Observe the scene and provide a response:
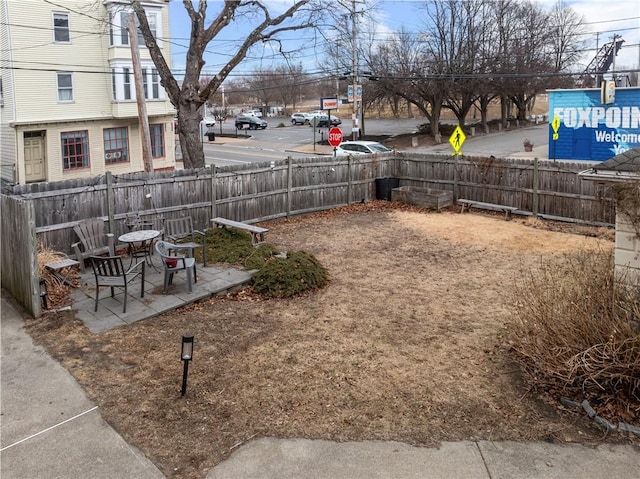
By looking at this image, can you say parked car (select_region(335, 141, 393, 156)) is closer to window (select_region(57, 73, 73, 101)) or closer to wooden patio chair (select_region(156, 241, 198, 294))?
window (select_region(57, 73, 73, 101))

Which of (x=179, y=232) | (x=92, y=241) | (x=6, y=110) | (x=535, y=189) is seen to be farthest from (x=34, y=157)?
(x=535, y=189)

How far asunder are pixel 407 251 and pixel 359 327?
4745 mm

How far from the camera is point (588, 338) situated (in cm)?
526

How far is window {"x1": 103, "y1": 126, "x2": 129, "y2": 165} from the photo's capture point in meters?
29.8

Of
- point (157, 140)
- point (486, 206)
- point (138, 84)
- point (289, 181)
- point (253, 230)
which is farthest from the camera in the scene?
point (157, 140)

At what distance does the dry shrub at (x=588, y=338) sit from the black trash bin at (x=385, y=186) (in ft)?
40.2

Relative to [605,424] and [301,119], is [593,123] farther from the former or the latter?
[301,119]

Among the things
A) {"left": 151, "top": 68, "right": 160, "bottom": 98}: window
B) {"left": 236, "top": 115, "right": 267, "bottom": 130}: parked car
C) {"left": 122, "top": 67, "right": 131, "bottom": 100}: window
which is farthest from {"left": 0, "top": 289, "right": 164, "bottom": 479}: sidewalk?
{"left": 236, "top": 115, "right": 267, "bottom": 130}: parked car

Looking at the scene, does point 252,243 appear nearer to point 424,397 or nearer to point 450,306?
point 450,306

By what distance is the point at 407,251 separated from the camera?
39.1ft

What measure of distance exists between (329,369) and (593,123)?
97.1ft

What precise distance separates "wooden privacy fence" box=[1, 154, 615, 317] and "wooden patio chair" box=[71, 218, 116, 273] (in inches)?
10.4

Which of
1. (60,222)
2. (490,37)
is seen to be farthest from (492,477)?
(490,37)

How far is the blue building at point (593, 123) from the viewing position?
2912 cm
